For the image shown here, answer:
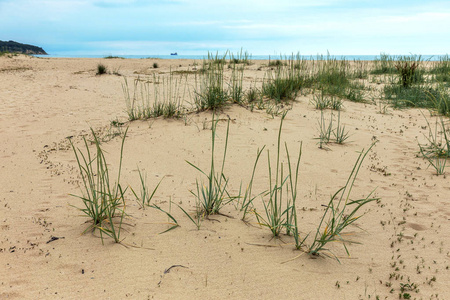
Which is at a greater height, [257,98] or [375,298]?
[257,98]

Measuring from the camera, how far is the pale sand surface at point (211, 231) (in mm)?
2057

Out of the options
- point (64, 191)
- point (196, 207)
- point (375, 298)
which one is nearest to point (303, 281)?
point (375, 298)

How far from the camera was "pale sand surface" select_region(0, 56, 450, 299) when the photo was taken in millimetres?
2057

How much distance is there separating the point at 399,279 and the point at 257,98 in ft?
18.3

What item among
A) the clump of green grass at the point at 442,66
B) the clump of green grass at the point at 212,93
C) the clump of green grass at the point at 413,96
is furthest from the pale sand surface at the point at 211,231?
the clump of green grass at the point at 442,66

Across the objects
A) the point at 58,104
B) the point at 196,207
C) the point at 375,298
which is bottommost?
the point at 375,298

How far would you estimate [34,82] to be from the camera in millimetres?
11383

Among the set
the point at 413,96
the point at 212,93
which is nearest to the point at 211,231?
the point at 212,93

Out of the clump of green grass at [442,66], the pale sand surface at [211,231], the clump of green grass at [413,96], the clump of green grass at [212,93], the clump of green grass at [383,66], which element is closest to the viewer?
the pale sand surface at [211,231]

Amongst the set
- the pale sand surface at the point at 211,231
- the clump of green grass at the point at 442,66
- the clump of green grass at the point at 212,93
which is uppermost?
the clump of green grass at the point at 442,66

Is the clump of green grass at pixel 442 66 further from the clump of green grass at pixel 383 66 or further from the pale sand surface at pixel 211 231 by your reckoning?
the pale sand surface at pixel 211 231

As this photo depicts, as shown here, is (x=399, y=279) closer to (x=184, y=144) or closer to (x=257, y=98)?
(x=184, y=144)

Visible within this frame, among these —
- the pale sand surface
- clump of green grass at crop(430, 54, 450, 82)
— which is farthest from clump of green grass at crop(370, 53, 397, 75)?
the pale sand surface

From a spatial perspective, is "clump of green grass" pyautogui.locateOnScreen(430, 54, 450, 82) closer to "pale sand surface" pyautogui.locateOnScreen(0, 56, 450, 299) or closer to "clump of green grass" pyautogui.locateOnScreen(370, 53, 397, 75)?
"clump of green grass" pyautogui.locateOnScreen(370, 53, 397, 75)
